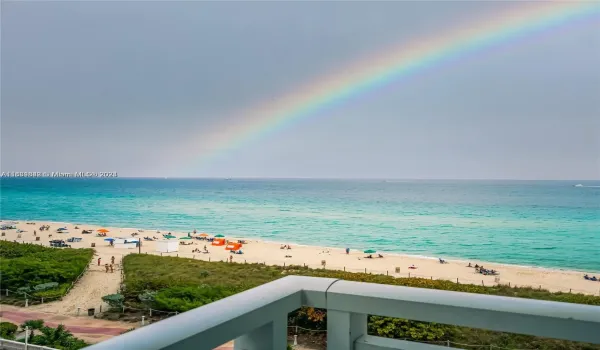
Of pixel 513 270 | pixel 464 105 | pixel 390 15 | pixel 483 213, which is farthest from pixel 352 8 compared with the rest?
pixel 464 105

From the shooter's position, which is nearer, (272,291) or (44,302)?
(272,291)

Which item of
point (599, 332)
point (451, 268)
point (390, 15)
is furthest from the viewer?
point (390, 15)

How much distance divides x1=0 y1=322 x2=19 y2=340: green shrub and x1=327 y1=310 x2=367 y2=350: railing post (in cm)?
689

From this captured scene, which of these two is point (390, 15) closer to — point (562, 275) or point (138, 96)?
point (562, 275)

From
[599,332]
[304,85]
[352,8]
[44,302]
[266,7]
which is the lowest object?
[44,302]

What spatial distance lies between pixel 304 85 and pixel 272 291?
156ft

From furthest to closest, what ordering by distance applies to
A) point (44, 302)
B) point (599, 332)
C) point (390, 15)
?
point (390, 15), point (44, 302), point (599, 332)

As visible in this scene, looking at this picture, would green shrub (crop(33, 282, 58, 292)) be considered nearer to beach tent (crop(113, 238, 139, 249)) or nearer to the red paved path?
the red paved path

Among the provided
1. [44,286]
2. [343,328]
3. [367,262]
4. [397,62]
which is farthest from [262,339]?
[397,62]

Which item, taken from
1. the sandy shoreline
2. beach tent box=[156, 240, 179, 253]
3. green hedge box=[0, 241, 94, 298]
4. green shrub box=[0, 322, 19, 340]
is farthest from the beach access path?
beach tent box=[156, 240, 179, 253]

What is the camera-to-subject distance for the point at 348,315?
32.5 inches

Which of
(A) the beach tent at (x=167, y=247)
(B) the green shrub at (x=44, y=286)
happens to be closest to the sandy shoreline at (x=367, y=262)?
(A) the beach tent at (x=167, y=247)

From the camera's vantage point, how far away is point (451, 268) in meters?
18.8

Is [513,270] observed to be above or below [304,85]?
below
